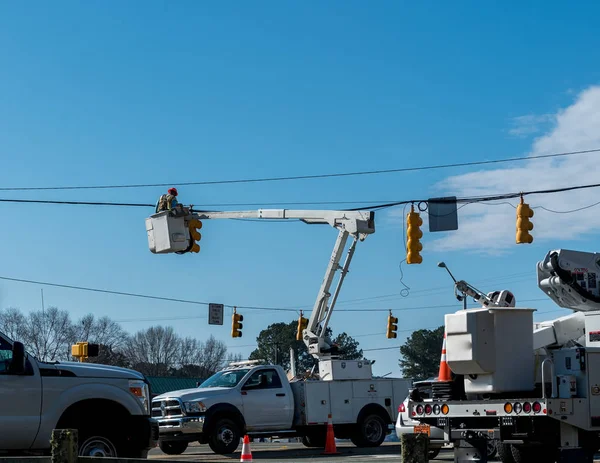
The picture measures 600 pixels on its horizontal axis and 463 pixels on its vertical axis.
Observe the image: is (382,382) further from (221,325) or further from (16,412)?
(221,325)

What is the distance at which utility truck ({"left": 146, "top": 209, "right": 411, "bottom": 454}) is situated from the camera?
838 inches

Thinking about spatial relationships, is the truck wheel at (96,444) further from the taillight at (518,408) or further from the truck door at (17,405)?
the taillight at (518,408)

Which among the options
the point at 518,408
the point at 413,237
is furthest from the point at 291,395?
the point at 518,408

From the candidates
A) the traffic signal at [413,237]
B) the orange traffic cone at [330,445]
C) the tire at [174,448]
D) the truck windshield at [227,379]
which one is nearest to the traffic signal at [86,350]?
the tire at [174,448]

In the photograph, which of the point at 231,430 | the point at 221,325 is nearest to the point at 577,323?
the point at 231,430

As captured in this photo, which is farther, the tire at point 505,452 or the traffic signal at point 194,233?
the traffic signal at point 194,233

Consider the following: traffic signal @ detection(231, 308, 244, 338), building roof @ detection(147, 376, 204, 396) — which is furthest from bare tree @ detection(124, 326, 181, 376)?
traffic signal @ detection(231, 308, 244, 338)

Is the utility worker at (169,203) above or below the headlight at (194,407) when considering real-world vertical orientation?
above

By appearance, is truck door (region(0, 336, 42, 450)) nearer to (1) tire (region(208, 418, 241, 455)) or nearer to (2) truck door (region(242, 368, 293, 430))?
(1) tire (region(208, 418, 241, 455))

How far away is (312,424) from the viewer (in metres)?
23.2

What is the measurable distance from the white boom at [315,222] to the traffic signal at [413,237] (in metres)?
3.73

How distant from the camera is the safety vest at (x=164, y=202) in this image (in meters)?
26.4

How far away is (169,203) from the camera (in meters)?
26.4

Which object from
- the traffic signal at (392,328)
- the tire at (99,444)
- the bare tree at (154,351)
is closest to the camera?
the tire at (99,444)
